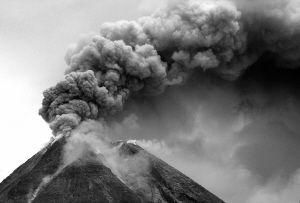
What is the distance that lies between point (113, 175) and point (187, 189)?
7.82 metres

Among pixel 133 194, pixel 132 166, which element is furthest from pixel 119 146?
pixel 133 194

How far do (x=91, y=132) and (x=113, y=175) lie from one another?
501cm

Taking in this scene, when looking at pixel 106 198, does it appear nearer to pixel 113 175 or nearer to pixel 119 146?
pixel 113 175

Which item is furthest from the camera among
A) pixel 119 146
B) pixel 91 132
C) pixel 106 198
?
pixel 119 146

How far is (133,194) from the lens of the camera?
68.5m

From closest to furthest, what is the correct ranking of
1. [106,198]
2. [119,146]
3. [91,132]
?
[106,198] < [91,132] < [119,146]

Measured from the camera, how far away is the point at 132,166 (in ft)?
246

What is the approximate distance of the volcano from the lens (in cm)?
6669

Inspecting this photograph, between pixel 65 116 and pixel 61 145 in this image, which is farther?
pixel 61 145

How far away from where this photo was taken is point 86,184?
68062 millimetres

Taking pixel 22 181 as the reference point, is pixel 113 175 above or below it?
above

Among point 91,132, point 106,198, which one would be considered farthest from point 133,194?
point 91,132

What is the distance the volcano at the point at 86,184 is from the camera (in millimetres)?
66688

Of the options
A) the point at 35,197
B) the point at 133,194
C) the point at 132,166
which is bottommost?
the point at 35,197
